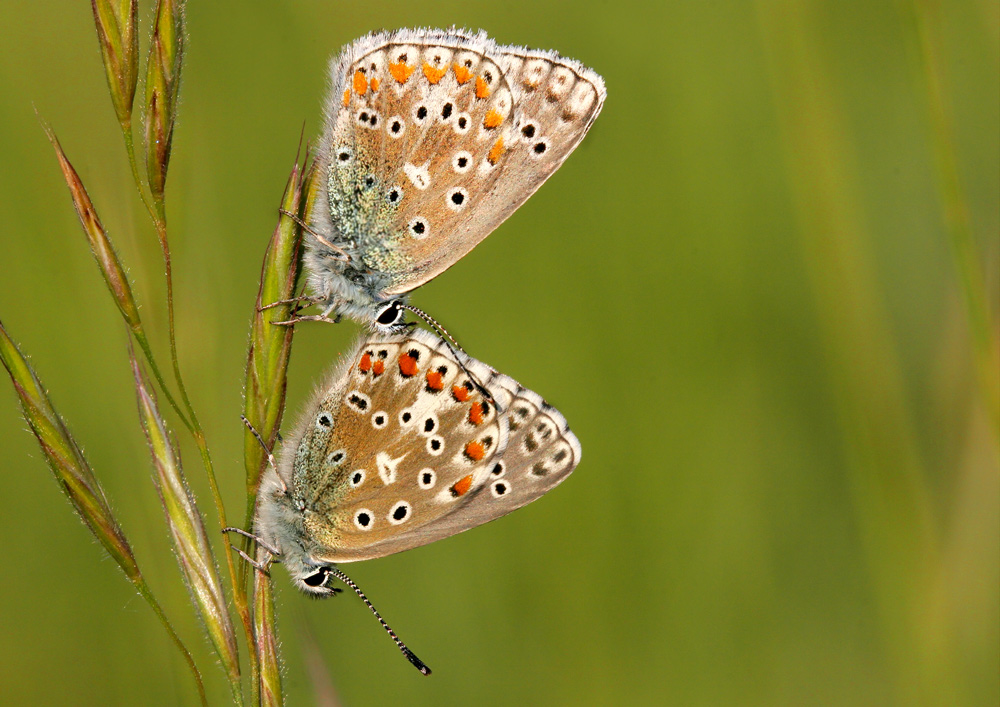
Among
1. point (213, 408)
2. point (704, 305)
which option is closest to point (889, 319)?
point (704, 305)

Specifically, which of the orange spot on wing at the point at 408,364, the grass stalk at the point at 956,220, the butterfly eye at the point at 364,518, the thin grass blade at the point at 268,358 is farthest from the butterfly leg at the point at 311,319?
the grass stalk at the point at 956,220

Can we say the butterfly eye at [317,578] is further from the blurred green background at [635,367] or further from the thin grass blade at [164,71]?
→ the thin grass blade at [164,71]

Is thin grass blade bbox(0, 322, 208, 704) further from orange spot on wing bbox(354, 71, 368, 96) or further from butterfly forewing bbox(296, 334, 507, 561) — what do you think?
orange spot on wing bbox(354, 71, 368, 96)

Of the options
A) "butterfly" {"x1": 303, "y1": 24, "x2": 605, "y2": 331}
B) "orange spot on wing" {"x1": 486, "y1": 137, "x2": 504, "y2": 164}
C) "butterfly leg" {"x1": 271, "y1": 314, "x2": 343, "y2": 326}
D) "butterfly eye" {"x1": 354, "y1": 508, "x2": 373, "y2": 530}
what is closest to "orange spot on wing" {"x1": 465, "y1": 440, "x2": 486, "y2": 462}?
"butterfly eye" {"x1": 354, "y1": 508, "x2": 373, "y2": 530}

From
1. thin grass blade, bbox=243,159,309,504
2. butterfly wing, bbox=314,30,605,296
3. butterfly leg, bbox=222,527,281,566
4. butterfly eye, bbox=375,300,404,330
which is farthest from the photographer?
butterfly eye, bbox=375,300,404,330

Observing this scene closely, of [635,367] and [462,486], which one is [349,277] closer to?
[462,486]

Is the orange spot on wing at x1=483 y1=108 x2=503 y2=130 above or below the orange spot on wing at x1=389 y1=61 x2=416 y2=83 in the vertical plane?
below

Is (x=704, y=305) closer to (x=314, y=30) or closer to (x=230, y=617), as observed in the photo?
A: (x=314, y=30)

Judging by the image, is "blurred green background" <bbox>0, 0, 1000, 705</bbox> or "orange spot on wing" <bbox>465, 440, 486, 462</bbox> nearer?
"orange spot on wing" <bbox>465, 440, 486, 462</bbox>
